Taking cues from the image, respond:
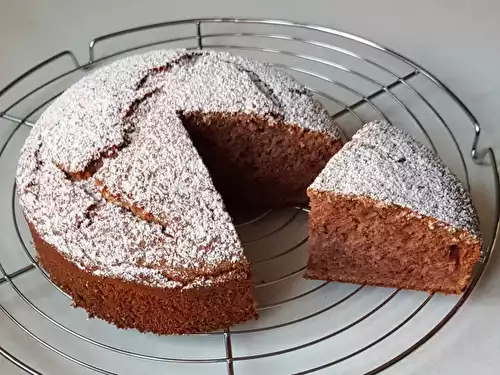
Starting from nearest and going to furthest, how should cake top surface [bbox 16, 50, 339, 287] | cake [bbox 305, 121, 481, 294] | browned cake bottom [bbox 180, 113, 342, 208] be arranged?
1. cake top surface [bbox 16, 50, 339, 287]
2. cake [bbox 305, 121, 481, 294]
3. browned cake bottom [bbox 180, 113, 342, 208]

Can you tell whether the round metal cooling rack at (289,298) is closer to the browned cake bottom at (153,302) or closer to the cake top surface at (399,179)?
the browned cake bottom at (153,302)

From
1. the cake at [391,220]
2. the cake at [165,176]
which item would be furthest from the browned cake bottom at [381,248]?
the cake at [165,176]

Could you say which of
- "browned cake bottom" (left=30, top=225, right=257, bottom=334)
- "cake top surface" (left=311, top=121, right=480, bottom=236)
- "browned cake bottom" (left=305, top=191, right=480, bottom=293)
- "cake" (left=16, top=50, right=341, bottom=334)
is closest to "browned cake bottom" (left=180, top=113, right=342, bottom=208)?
"cake" (left=16, top=50, right=341, bottom=334)

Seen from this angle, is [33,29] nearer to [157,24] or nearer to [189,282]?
[157,24]

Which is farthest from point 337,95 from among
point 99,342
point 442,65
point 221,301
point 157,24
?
point 99,342

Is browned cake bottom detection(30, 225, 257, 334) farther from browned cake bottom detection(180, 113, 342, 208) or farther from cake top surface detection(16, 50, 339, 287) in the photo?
browned cake bottom detection(180, 113, 342, 208)

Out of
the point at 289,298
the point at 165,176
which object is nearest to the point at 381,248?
the point at 289,298

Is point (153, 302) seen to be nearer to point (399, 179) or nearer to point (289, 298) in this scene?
point (289, 298)
